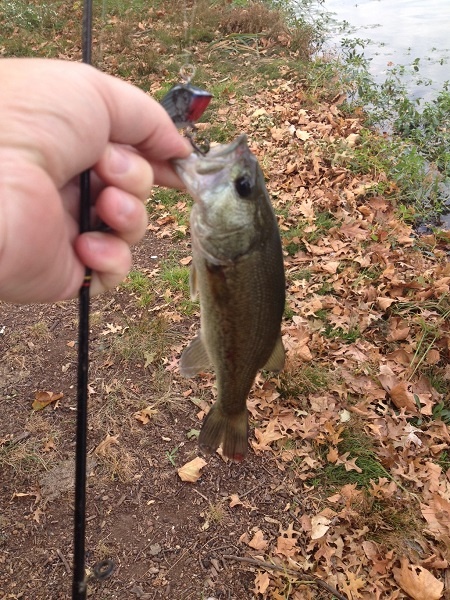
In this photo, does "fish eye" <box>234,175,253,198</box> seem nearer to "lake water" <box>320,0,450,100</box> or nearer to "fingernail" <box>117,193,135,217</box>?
"fingernail" <box>117,193,135,217</box>

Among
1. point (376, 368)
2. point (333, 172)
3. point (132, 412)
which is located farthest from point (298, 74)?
point (132, 412)

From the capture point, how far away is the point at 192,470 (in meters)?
3.84

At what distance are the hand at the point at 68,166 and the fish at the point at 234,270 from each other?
0.53 feet

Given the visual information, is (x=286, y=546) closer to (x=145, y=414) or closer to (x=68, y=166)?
(x=145, y=414)

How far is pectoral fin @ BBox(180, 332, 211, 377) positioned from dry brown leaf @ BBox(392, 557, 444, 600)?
2.10m

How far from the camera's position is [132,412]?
422 centimetres

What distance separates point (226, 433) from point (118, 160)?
1.26 metres

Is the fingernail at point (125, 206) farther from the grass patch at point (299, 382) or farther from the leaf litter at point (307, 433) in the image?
the grass patch at point (299, 382)

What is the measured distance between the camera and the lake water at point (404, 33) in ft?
32.5

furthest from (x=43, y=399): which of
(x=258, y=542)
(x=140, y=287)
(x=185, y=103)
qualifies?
(x=185, y=103)

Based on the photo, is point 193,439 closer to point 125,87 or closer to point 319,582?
point 319,582

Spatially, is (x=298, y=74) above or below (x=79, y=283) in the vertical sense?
below

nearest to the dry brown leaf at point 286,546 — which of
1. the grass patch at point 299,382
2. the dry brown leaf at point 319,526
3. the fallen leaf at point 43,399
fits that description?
the dry brown leaf at point 319,526

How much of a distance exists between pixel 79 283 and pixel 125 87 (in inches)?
27.1
